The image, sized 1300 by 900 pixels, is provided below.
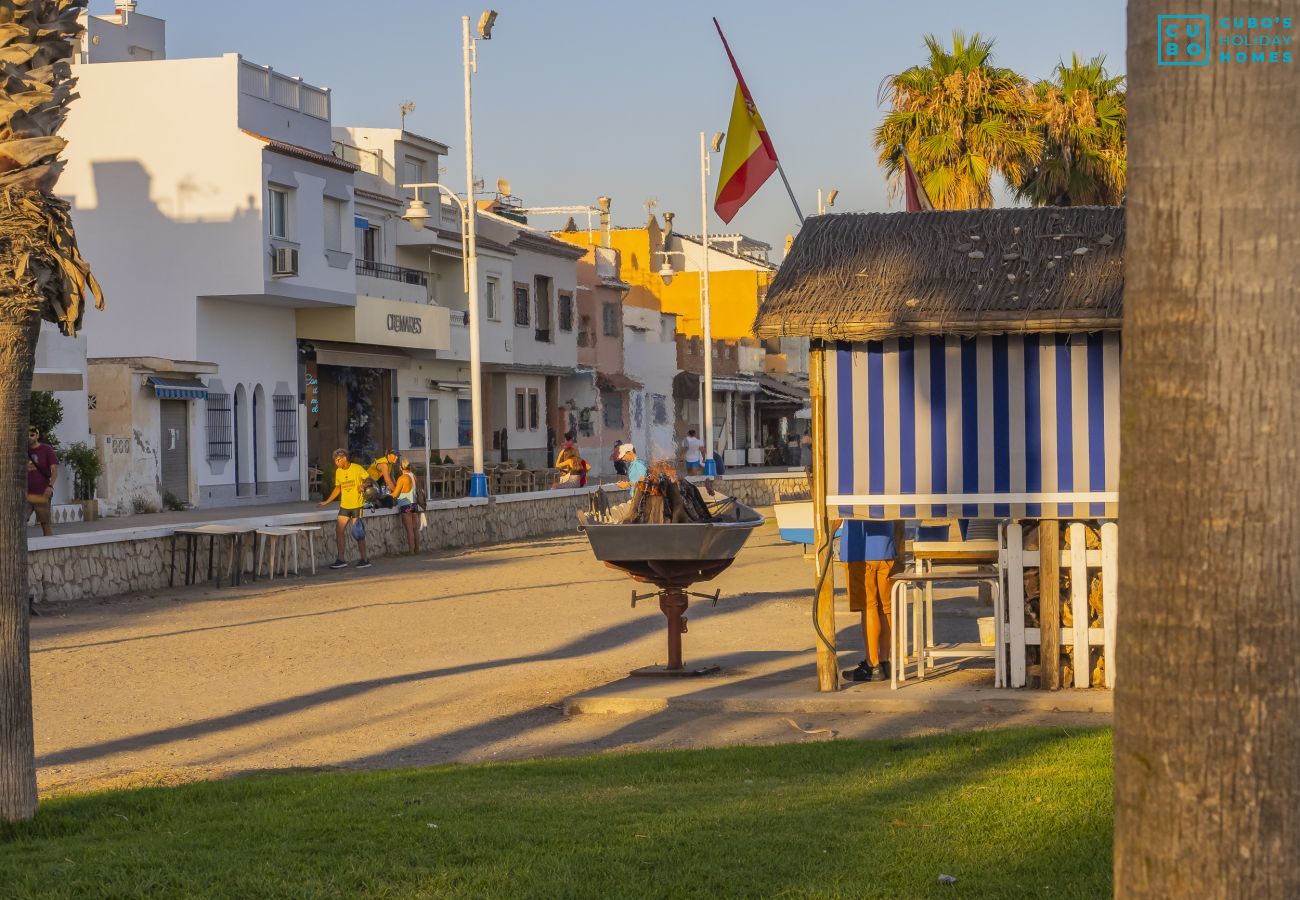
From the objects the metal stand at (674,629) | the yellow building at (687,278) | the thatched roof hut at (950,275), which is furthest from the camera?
the yellow building at (687,278)

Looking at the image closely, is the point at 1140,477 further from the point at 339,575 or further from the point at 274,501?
the point at 274,501

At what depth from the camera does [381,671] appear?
14.4 meters

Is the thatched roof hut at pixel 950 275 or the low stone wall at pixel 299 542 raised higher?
the thatched roof hut at pixel 950 275

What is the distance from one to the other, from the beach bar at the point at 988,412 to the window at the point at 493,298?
39.2m

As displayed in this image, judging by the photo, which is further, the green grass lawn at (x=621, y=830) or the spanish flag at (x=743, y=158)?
the spanish flag at (x=743, y=158)

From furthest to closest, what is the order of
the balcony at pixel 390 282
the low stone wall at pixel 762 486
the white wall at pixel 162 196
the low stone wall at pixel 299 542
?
the low stone wall at pixel 762 486
the balcony at pixel 390 282
the white wall at pixel 162 196
the low stone wall at pixel 299 542

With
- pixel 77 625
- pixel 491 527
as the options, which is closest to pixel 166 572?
pixel 77 625

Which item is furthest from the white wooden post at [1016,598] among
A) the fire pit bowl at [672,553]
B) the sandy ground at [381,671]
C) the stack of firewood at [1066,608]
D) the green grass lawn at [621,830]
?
the green grass lawn at [621,830]

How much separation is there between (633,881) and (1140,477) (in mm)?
3133

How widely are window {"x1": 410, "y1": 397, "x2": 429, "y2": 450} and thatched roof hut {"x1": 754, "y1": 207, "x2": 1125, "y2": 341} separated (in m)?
34.9

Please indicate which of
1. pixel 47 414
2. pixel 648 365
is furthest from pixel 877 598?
pixel 648 365

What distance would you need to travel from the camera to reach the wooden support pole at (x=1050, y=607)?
11.3 metres

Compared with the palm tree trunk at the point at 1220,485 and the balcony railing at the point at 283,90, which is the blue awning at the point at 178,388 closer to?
the balcony railing at the point at 283,90

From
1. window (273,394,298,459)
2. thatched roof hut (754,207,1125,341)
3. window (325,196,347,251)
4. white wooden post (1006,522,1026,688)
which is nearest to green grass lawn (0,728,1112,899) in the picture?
white wooden post (1006,522,1026,688)
